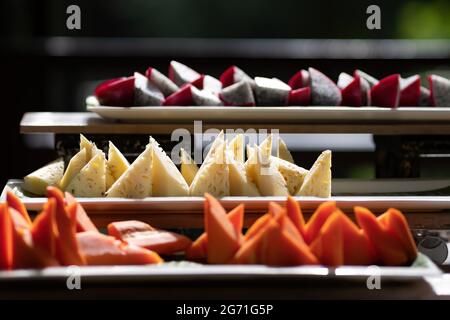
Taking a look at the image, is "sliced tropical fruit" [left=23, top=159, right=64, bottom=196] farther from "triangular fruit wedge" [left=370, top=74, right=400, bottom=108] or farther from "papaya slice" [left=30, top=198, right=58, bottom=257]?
"triangular fruit wedge" [left=370, top=74, right=400, bottom=108]

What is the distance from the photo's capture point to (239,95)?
5.68ft

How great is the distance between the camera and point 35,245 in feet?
3.07

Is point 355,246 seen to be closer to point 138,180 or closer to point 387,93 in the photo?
point 138,180

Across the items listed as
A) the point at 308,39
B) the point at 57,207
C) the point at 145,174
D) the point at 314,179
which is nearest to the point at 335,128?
the point at 314,179

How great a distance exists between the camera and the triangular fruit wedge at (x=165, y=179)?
1299 millimetres

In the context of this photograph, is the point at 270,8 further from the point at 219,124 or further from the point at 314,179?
the point at 314,179

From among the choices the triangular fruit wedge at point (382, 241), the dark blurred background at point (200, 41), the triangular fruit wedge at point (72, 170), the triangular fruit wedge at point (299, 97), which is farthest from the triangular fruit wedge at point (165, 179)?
the dark blurred background at point (200, 41)

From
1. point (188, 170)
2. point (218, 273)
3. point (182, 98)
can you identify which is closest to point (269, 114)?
point (182, 98)

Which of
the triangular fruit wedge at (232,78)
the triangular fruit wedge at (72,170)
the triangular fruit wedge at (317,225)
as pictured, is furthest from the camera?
the triangular fruit wedge at (232,78)

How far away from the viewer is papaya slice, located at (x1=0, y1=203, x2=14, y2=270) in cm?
93

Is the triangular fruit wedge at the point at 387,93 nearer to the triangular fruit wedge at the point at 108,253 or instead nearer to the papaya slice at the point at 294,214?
the papaya slice at the point at 294,214

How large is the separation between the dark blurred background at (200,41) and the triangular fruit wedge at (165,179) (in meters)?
1.99

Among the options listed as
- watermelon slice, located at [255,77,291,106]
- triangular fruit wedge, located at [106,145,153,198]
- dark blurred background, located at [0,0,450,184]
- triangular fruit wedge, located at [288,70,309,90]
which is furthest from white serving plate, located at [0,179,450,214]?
dark blurred background, located at [0,0,450,184]

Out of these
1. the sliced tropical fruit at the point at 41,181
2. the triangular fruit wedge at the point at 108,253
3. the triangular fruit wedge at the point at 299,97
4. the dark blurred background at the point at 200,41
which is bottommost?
the triangular fruit wedge at the point at 108,253
